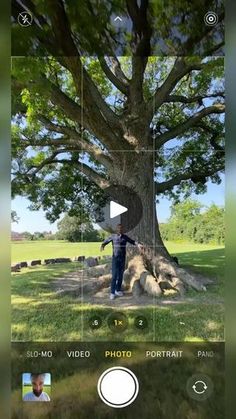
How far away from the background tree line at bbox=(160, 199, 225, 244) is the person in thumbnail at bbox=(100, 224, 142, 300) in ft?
0.30

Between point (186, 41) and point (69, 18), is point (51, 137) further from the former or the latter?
point (186, 41)

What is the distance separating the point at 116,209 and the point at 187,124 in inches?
10.7

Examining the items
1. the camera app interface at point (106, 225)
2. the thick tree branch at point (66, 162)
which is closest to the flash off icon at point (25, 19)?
the camera app interface at point (106, 225)

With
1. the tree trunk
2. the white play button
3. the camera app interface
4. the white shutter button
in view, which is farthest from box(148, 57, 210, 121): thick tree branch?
the white shutter button

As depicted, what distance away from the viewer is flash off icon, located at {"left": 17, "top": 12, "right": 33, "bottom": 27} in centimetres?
132

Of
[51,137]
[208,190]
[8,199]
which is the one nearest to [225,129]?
[208,190]

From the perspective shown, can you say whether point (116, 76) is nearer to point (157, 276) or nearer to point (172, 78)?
point (172, 78)

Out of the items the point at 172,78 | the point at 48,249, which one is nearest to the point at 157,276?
the point at 48,249

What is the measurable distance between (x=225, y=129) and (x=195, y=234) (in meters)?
0.27

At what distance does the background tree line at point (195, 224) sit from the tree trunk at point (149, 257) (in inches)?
1.4

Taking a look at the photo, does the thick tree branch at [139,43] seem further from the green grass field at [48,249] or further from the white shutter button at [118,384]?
the white shutter button at [118,384]

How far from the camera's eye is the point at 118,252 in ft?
4.41

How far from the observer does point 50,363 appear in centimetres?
133

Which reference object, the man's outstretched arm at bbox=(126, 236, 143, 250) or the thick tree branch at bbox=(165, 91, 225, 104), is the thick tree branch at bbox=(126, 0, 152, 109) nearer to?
the thick tree branch at bbox=(165, 91, 225, 104)
